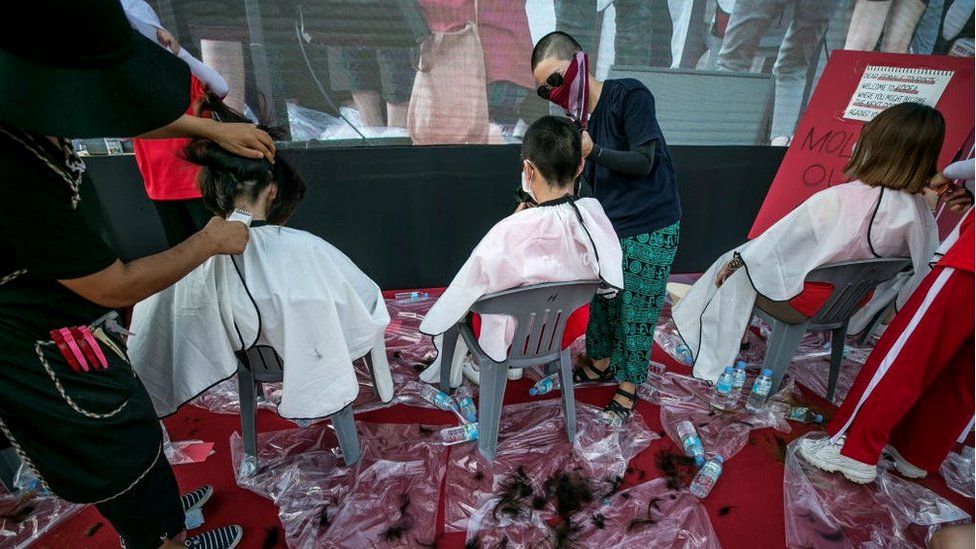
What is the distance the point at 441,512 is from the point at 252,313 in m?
0.83

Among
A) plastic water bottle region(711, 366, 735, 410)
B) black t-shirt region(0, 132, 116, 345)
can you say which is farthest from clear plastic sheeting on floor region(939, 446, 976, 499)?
black t-shirt region(0, 132, 116, 345)

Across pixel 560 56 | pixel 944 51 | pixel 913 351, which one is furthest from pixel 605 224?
pixel 944 51

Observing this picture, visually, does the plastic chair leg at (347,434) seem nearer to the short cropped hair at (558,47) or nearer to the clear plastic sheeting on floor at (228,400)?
the clear plastic sheeting on floor at (228,400)

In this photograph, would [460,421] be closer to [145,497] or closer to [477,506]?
[477,506]

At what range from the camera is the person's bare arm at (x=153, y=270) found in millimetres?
718

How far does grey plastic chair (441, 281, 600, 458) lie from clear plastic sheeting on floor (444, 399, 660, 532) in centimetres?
6

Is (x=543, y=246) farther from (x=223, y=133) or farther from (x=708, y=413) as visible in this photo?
(x=708, y=413)

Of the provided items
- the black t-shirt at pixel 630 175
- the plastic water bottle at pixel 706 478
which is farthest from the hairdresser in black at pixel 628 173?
the plastic water bottle at pixel 706 478

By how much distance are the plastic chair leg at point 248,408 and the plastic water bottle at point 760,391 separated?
194 centimetres

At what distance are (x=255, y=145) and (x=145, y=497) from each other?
2.67 ft

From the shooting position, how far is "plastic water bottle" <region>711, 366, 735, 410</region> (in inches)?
73.5

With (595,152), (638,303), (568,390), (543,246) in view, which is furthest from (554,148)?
(568,390)

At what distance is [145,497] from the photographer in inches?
35.7

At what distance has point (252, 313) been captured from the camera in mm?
1159
